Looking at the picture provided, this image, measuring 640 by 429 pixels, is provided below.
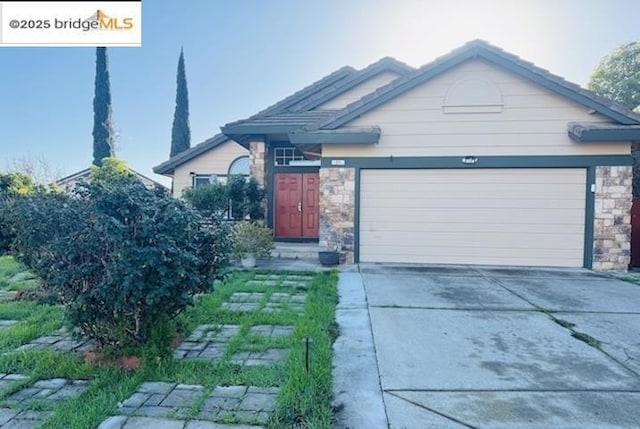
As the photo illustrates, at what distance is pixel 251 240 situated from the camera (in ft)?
27.9

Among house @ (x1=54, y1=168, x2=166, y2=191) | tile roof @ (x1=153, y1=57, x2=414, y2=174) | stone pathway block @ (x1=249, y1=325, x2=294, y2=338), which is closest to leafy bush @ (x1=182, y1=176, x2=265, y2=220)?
house @ (x1=54, y1=168, x2=166, y2=191)

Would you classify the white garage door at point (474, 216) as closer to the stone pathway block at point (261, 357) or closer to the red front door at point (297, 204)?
the red front door at point (297, 204)

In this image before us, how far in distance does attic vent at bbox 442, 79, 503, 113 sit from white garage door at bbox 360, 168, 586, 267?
1454 mm

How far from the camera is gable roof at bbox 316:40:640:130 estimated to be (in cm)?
788

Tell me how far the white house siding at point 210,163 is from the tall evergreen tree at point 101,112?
38.3ft

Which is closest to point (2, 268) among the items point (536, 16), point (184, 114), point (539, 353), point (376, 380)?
point (376, 380)

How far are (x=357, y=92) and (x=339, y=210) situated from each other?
16.1ft

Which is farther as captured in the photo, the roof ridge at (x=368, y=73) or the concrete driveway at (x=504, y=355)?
the roof ridge at (x=368, y=73)

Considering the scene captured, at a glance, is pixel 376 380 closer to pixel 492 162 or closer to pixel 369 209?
pixel 369 209

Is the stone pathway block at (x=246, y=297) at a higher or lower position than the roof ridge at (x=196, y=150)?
lower

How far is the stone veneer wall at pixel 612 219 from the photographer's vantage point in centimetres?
806

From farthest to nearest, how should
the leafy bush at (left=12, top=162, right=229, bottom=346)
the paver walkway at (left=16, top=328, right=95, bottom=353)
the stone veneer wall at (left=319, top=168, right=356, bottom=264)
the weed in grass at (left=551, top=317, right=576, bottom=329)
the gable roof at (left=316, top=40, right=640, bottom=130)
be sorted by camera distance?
the stone veneer wall at (left=319, top=168, right=356, bottom=264) < the gable roof at (left=316, top=40, right=640, bottom=130) < the weed in grass at (left=551, top=317, right=576, bottom=329) < the paver walkway at (left=16, top=328, right=95, bottom=353) < the leafy bush at (left=12, top=162, right=229, bottom=346)

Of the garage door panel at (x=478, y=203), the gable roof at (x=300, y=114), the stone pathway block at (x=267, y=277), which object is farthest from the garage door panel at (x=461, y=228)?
the gable roof at (x=300, y=114)

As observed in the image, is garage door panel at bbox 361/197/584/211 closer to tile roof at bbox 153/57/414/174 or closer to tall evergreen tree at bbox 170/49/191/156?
tile roof at bbox 153/57/414/174
